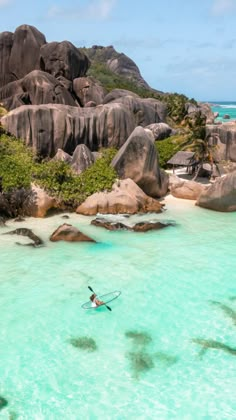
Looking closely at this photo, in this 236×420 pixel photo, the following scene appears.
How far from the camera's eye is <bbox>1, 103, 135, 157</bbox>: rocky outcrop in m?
27.6

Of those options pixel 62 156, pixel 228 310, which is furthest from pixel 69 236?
pixel 62 156

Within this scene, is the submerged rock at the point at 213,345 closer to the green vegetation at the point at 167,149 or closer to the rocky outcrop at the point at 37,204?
the rocky outcrop at the point at 37,204

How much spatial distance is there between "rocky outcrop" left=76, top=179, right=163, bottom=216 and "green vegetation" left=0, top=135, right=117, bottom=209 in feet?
1.88

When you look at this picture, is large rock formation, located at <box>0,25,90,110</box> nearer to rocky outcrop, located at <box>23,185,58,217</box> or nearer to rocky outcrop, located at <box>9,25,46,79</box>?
rocky outcrop, located at <box>9,25,46,79</box>

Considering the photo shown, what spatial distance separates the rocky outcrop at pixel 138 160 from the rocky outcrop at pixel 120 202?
4.21 feet

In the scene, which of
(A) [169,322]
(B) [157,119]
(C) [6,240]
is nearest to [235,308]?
(A) [169,322]

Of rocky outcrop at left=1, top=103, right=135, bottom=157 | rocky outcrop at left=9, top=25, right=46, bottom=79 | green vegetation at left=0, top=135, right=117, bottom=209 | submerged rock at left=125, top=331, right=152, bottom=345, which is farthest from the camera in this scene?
rocky outcrop at left=9, top=25, right=46, bottom=79

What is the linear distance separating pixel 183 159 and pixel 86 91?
1718cm

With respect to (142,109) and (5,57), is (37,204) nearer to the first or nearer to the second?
(142,109)

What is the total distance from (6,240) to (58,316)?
24.5ft

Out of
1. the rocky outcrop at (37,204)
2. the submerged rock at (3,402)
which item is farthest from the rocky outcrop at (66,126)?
the submerged rock at (3,402)

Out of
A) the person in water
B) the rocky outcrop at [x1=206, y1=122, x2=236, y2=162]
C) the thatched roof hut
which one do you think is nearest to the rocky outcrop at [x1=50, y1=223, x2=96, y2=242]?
the person in water

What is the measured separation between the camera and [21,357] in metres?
10.9

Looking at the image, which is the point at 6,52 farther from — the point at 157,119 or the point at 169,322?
the point at 169,322
